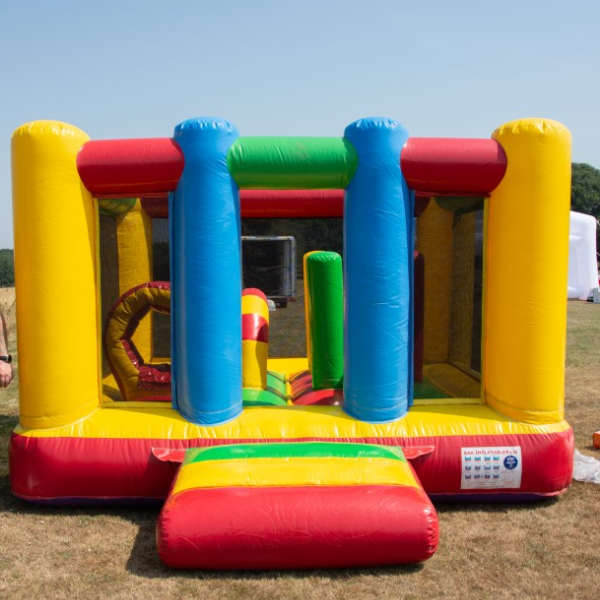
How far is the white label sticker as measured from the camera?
10.9 feet

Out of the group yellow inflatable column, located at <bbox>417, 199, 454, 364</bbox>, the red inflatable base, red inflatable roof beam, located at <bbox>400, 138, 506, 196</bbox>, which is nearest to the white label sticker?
the red inflatable base

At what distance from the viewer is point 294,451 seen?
10.2ft

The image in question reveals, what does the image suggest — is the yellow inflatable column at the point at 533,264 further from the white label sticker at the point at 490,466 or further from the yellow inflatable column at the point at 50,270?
the yellow inflatable column at the point at 50,270

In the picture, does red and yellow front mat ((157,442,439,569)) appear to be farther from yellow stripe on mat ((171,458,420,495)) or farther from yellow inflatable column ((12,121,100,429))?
yellow inflatable column ((12,121,100,429))

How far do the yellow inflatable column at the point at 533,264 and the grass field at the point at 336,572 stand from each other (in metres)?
0.56

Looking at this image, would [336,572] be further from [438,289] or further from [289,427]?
[438,289]

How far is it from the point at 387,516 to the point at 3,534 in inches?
70.3

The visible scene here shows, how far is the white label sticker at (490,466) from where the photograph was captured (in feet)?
10.9

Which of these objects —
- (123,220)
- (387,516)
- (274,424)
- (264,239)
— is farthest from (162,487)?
(264,239)

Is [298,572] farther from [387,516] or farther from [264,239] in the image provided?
[264,239]

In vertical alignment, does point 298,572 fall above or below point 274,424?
below

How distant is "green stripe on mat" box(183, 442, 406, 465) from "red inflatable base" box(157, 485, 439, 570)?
355mm

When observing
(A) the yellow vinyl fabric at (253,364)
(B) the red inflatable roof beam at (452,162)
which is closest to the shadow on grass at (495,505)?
(A) the yellow vinyl fabric at (253,364)

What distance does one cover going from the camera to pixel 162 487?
3.30 m
